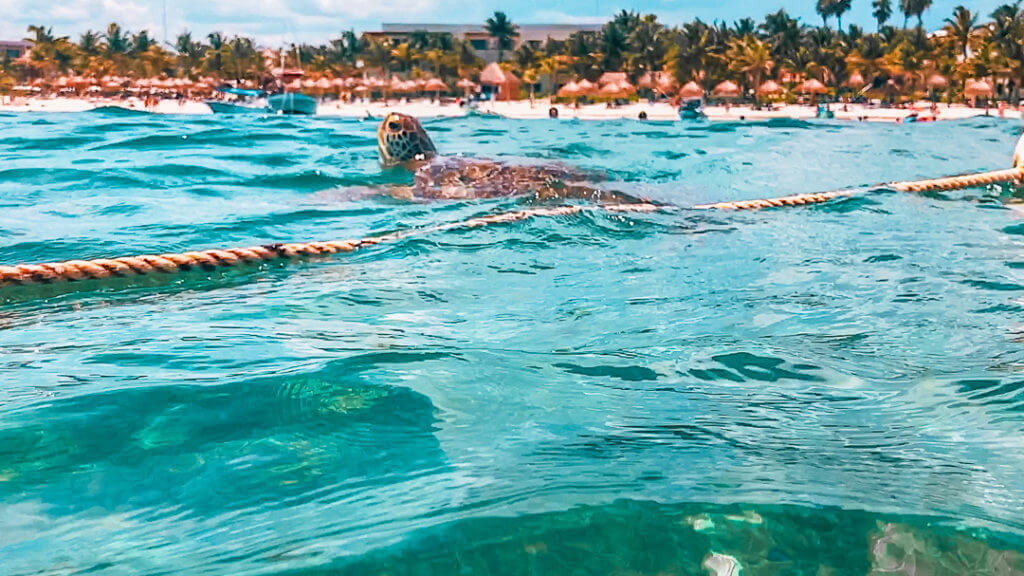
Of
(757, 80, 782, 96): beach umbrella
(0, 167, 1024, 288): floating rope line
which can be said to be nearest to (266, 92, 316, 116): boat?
(757, 80, 782, 96): beach umbrella

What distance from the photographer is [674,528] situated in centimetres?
219

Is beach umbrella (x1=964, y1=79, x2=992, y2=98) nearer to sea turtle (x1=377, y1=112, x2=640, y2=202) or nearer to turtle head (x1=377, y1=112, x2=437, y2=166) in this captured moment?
sea turtle (x1=377, y1=112, x2=640, y2=202)

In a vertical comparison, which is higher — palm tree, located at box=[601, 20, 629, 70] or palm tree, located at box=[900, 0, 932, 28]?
palm tree, located at box=[900, 0, 932, 28]

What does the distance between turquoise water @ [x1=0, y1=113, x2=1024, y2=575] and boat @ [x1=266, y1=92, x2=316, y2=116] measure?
37.6 meters

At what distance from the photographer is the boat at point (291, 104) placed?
44.2 m

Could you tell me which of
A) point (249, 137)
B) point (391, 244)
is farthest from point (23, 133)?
point (391, 244)

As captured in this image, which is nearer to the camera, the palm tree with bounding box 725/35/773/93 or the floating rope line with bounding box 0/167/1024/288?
the floating rope line with bounding box 0/167/1024/288

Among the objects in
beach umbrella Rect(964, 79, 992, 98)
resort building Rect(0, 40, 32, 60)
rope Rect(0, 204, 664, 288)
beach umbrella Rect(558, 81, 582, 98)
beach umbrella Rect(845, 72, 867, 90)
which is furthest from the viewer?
resort building Rect(0, 40, 32, 60)

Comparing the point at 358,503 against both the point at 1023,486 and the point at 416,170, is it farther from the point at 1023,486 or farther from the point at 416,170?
the point at 416,170

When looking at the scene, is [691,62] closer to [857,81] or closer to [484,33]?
[857,81]

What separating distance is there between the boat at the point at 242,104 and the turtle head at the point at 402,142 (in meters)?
33.1

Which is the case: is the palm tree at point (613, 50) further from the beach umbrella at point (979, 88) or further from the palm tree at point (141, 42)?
the palm tree at point (141, 42)

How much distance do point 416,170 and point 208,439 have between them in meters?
9.55

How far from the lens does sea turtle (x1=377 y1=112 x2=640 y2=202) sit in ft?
34.0
